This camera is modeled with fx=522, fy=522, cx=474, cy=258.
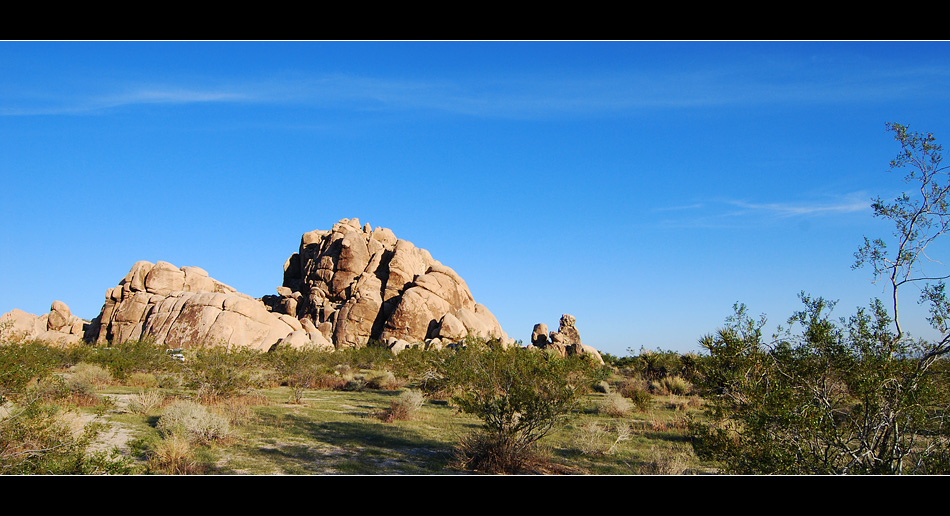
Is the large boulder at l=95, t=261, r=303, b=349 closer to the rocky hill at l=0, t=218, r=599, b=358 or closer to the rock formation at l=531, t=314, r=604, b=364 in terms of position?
the rocky hill at l=0, t=218, r=599, b=358

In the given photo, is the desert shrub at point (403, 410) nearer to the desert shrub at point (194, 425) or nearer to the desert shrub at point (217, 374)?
the desert shrub at point (194, 425)

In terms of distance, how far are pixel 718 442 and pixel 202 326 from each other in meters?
52.8

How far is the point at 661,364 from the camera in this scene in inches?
1250

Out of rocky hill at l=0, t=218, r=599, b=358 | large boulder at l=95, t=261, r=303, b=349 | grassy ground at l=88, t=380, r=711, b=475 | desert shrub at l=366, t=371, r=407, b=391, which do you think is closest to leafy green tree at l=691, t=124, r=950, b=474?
grassy ground at l=88, t=380, r=711, b=475

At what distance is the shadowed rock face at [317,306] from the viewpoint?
5262cm

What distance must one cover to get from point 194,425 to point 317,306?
53128mm

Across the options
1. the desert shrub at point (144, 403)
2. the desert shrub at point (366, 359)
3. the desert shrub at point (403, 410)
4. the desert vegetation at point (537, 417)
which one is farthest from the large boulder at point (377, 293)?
the desert shrub at point (144, 403)

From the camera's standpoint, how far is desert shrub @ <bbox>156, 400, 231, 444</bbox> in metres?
12.9

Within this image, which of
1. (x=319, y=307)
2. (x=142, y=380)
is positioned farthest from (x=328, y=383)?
(x=319, y=307)

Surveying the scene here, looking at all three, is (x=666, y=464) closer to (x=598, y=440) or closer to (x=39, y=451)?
(x=598, y=440)

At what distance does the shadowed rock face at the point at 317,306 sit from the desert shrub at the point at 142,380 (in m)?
21.4
